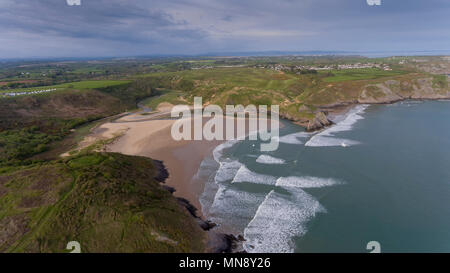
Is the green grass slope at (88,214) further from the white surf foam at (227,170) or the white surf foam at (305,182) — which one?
the white surf foam at (305,182)

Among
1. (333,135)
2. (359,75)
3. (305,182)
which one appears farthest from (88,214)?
(359,75)

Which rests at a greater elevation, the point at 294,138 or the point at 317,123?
the point at 317,123

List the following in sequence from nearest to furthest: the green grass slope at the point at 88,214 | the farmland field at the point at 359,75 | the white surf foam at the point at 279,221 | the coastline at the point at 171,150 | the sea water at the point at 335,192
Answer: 1. the green grass slope at the point at 88,214
2. the white surf foam at the point at 279,221
3. the sea water at the point at 335,192
4. the coastline at the point at 171,150
5. the farmland field at the point at 359,75

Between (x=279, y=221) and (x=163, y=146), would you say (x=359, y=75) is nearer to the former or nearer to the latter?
(x=163, y=146)

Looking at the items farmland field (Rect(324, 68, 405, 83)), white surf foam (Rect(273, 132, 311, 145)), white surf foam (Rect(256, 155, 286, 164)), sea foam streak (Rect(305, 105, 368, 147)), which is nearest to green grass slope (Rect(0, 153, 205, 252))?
white surf foam (Rect(256, 155, 286, 164))

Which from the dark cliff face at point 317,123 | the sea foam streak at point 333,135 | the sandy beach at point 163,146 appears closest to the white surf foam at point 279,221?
the sandy beach at point 163,146

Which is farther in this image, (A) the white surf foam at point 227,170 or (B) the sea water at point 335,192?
(A) the white surf foam at point 227,170

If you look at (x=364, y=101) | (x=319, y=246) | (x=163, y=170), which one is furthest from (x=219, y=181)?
(x=364, y=101)

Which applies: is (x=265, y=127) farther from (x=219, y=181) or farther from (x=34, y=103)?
(x=34, y=103)
